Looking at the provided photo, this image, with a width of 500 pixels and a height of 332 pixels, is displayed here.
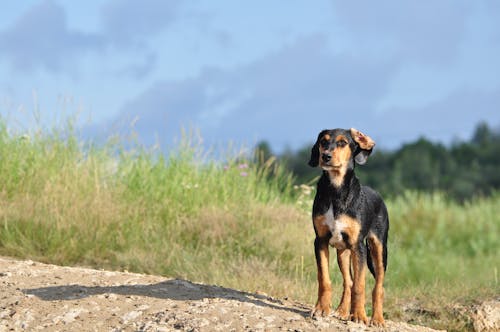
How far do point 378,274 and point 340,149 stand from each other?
3.36 feet

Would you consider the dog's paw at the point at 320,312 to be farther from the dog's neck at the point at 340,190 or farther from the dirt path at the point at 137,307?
the dog's neck at the point at 340,190

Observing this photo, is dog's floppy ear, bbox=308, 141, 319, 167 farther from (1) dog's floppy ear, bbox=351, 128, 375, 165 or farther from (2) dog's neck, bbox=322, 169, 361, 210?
(1) dog's floppy ear, bbox=351, 128, 375, 165

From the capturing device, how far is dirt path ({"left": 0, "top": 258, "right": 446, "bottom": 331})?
4.95m

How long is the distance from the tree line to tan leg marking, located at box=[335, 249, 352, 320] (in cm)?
1913

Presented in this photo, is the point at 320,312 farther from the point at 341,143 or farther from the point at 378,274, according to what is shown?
the point at 341,143

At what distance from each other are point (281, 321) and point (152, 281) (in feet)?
4.71

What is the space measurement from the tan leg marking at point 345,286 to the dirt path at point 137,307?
9 cm

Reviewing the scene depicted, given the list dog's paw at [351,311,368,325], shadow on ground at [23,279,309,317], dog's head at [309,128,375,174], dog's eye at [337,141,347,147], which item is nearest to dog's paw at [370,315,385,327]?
dog's paw at [351,311,368,325]

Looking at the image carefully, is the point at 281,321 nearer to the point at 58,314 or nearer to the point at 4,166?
the point at 58,314

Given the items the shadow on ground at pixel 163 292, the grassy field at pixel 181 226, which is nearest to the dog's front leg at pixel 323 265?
the shadow on ground at pixel 163 292

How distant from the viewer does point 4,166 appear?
10.3 meters

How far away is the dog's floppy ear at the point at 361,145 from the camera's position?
473 cm

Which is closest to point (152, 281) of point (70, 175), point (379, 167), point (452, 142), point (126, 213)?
point (126, 213)

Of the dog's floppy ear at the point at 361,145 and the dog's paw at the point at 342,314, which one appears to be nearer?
the dog's floppy ear at the point at 361,145
